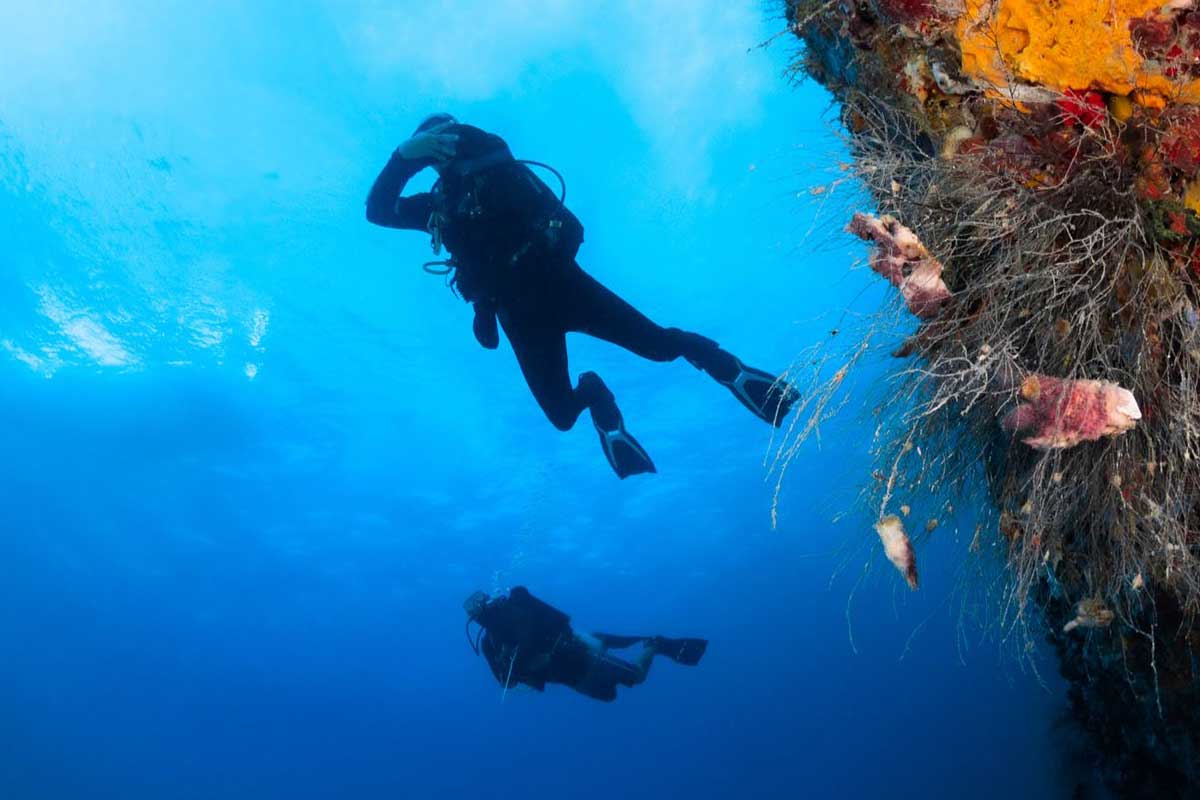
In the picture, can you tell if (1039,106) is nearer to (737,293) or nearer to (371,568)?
(737,293)

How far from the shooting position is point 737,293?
24.3 m

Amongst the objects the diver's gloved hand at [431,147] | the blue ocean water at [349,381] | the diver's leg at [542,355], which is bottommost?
the diver's leg at [542,355]

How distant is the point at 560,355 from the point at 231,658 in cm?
4641

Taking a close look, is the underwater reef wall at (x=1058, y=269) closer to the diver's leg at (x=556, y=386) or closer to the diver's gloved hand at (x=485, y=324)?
the diver's leg at (x=556, y=386)

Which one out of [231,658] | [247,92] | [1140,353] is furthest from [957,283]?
[231,658]

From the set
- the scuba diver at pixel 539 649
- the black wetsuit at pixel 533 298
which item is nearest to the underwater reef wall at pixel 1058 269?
the black wetsuit at pixel 533 298

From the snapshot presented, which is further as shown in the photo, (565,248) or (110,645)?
(110,645)

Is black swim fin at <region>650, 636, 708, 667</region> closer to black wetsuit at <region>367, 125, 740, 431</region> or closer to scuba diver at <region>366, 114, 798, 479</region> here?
scuba diver at <region>366, 114, 798, 479</region>

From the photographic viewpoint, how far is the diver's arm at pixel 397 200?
22.1 ft

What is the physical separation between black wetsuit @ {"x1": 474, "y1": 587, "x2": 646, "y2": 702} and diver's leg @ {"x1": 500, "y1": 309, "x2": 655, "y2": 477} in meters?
6.85

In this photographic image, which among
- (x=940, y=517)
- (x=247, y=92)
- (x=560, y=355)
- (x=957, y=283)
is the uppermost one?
(x=247, y=92)

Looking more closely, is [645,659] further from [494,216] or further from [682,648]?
[494,216]

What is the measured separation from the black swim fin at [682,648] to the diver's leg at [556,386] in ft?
29.1

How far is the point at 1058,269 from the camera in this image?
1771 millimetres
